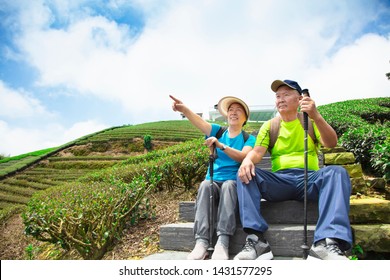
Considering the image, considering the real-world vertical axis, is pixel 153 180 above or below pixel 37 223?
above

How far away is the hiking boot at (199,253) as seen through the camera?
263 cm

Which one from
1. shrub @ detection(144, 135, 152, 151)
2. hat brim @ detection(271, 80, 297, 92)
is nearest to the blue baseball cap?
hat brim @ detection(271, 80, 297, 92)

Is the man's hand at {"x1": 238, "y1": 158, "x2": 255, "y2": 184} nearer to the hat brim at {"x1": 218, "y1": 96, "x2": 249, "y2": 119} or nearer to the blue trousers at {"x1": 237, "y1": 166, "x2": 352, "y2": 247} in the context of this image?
the blue trousers at {"x1": 237, "y1": 166, "x2": 352, "y2": 247}

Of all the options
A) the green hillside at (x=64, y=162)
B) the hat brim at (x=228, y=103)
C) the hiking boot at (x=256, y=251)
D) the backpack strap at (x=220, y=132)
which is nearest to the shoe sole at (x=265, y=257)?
the hiking boot at (x=256, y=251)

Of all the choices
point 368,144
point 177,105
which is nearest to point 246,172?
point 177,105

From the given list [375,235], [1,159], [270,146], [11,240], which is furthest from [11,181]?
[375,235]

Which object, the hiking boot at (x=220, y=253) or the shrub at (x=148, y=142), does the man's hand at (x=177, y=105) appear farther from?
the shrub at (x=148, y=142)

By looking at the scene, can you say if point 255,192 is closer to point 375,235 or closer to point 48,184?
point 375,235

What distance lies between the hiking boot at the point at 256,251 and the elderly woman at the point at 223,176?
169 millimetres

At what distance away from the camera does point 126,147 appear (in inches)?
513

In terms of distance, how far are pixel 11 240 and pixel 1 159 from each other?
4.85 m

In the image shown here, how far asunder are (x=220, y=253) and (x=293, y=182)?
2.93 ft
